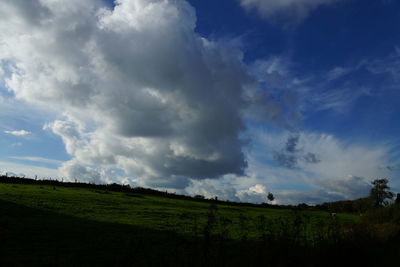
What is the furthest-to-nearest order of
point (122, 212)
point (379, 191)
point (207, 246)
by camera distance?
point (379, 191)
point (122, 212)
point (207, 246)

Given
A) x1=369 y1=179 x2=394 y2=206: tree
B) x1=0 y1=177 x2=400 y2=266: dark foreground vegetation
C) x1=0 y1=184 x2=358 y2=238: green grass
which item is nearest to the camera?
x1=0 y1=177 x2=400 y2=266: dark foreground vegetation

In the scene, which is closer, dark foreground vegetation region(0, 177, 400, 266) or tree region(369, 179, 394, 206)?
dark foreground vegetation region(0, 177, 400, 266)

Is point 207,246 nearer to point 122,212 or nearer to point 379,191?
point 122,212

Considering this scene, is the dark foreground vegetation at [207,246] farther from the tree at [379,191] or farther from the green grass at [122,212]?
the tree at [379,191]

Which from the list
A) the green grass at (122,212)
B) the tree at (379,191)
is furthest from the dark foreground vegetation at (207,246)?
the tree at (379,191)

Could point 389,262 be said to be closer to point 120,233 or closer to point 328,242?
point 328,242

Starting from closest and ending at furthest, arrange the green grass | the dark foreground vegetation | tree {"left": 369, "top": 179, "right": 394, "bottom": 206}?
the dark foreground vegetation, the green grass, tree {"left": 369, "top": 179, "right": 394, "bottom": 206}

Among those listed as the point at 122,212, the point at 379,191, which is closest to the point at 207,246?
the point at 122,212

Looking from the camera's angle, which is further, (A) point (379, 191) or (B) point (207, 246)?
(A) point (379, 191)

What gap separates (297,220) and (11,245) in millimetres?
12985

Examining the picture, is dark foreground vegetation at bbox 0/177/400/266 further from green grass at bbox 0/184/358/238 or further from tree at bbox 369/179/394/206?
Result: tree at bbox 369/179/394/206

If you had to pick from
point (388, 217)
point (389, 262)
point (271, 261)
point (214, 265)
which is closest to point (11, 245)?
point (214, 265)

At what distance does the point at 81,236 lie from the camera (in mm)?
17688

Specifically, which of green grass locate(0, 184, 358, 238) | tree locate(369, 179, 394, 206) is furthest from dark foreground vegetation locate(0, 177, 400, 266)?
tree locate(369, 179, 394, 206)
